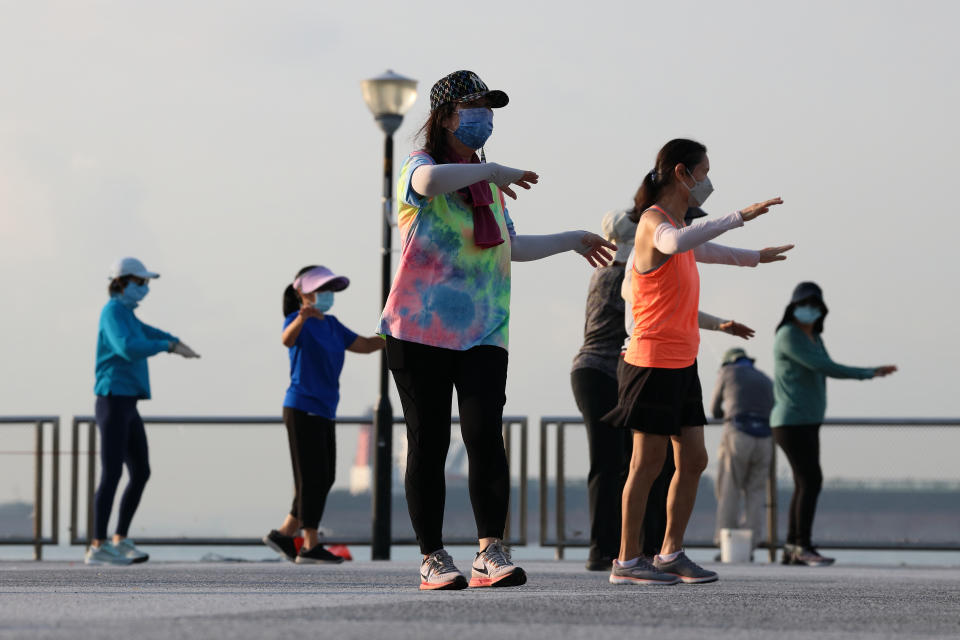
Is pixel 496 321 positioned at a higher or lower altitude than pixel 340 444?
higher

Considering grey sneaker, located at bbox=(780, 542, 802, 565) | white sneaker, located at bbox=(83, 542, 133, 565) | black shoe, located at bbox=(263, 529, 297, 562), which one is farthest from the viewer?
grey sneaker, located at bbox=(780, 542, 802, 565)

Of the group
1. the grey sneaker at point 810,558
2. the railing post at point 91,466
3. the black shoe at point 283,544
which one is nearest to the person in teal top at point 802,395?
the grey sneaker at point 810,558

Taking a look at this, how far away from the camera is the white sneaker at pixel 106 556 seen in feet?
34.9

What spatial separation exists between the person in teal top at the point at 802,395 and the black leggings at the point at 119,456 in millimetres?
4296

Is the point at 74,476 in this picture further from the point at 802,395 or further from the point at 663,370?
the point at 663,370

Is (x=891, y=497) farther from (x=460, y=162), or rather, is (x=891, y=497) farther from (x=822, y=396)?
(x=460, y=162)

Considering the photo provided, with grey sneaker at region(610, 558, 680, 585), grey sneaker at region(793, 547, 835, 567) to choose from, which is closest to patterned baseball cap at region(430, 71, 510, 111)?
grey sneaker at region(610, 558, 680, 585)

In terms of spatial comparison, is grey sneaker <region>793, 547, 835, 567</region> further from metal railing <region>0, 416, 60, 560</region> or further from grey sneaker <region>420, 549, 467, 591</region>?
metal railing <region>0, 416, 60, 560</region>

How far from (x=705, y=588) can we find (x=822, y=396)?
478cm

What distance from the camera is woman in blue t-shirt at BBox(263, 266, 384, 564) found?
387 inches

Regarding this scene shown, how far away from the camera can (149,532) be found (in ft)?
44.5

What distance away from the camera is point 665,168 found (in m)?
6.97

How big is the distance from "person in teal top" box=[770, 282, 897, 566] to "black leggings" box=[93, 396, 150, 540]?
430cm

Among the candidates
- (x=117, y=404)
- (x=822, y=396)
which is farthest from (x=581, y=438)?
(x=117, y=404)
